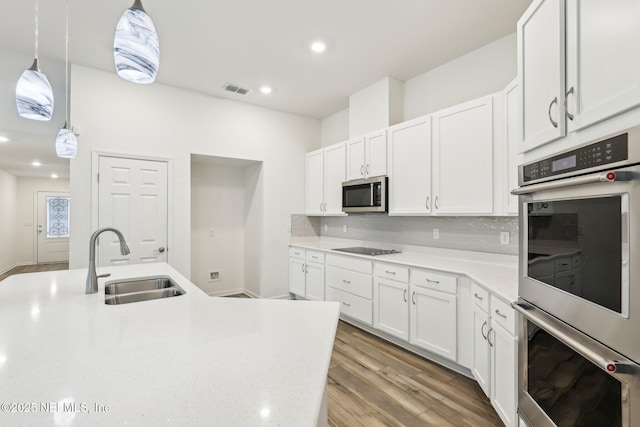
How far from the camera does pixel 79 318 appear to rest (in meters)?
1.30

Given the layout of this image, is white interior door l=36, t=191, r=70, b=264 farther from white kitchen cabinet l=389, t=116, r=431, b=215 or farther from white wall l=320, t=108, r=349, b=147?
white kitchen cabinet l=389, t=116, r=431, b=215

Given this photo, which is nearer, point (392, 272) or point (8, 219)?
point (392, 272)

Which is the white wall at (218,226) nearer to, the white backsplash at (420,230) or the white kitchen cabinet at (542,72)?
the white backsplash at (420,230)

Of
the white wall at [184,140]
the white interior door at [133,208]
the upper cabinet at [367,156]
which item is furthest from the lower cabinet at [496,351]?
the white interior door at [133,208]

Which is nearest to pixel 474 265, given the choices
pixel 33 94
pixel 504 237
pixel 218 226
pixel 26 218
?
pixel 504 237

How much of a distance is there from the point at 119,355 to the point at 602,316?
150 cm

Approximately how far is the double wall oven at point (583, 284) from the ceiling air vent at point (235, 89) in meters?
3.44

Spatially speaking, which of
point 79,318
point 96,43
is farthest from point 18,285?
point 96,43

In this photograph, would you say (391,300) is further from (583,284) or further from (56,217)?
(56,217)

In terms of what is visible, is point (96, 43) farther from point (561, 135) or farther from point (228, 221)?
point (561, 135)

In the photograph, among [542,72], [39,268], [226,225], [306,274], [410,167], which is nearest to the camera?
[542,72]

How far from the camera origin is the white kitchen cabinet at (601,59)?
0.86 metres

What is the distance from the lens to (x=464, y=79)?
9.99 feet

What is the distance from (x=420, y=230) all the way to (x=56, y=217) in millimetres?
10174
